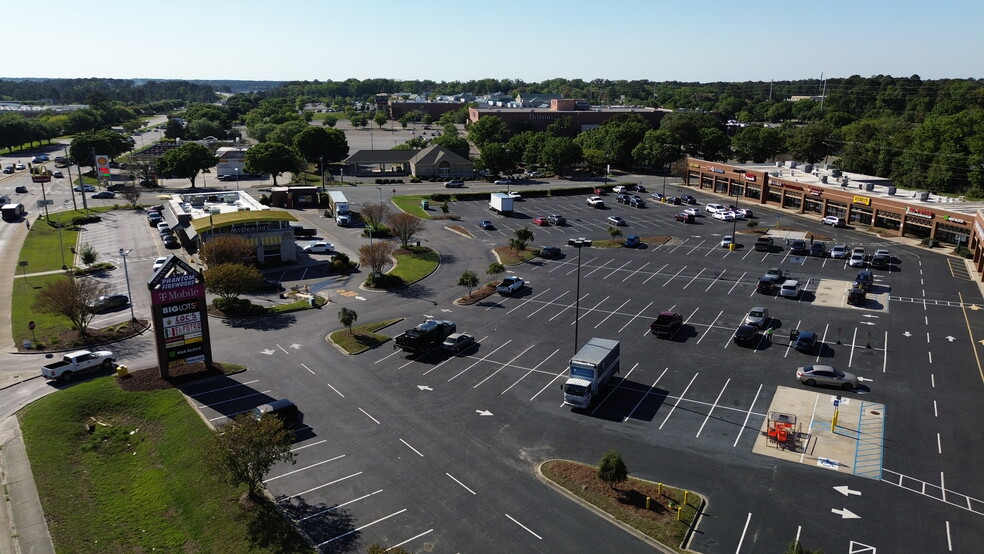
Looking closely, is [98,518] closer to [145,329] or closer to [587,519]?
[587,519]

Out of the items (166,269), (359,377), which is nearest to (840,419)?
(359,377)

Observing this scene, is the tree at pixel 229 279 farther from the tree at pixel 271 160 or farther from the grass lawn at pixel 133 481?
the tree at pixel 271 160

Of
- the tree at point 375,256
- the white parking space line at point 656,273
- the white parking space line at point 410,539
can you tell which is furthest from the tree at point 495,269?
the white parking space line at point 410,539

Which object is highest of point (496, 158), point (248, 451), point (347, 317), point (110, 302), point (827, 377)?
point (496, 158)

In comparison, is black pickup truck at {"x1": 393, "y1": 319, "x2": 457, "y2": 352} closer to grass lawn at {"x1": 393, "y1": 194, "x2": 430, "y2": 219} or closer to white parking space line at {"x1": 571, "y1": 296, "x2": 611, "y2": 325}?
white parking space line at {"x1": 571, "y1": 296, "x2": 611, "y2": 325}

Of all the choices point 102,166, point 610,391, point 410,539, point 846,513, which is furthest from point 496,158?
point 410,539

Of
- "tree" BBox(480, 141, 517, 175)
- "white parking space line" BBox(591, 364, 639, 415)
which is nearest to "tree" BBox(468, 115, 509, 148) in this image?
"tree" BBox(480, 141, 517, 175)

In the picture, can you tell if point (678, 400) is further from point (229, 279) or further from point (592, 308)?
point (229, 279)

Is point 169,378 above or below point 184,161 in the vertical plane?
below

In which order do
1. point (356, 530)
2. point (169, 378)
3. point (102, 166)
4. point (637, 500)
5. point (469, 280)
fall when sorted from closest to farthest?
point (356, 530), point (637, 500), point (169, 378), point (469, 280), point (102, 166)
